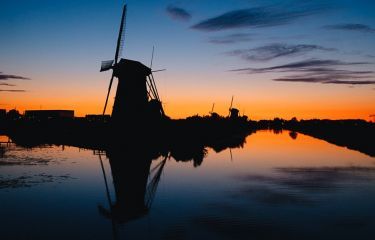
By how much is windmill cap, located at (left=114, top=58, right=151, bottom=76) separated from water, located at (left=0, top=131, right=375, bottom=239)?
1781 cm

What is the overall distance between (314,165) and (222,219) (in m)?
18.4

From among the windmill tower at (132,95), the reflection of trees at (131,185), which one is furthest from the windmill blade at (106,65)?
the reflection of trees at (131,185)

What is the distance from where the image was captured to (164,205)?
1429cm

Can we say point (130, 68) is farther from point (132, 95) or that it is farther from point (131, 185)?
point (131, 185)

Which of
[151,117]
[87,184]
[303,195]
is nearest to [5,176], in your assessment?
[87,184]

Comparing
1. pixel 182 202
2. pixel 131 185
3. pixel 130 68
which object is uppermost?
pixel 130 68

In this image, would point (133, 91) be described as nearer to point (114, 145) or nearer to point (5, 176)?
point (114, 145)

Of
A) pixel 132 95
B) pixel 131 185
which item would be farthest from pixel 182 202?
pixel 132 95

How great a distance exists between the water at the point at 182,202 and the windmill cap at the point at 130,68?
701 inches

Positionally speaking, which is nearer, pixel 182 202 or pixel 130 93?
pixel 182 202

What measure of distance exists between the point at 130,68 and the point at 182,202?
2858cm

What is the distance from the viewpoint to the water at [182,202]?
35.0 feet

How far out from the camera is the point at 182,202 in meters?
14.8

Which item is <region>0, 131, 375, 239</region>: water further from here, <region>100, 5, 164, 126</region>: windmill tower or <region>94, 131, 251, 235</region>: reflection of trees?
<region>100, 5, 164, 126</region>: windmill tower
